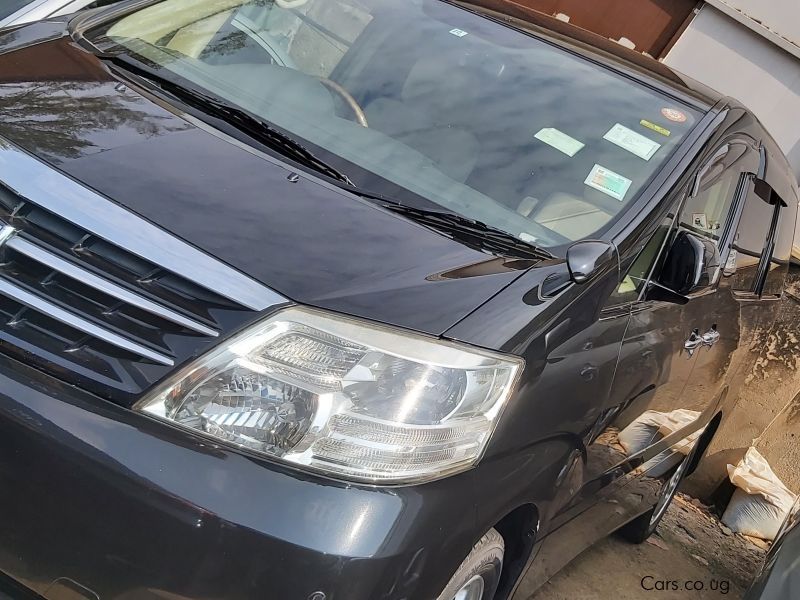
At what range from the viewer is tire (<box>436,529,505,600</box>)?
1979mm

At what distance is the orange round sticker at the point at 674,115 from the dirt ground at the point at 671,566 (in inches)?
71.4

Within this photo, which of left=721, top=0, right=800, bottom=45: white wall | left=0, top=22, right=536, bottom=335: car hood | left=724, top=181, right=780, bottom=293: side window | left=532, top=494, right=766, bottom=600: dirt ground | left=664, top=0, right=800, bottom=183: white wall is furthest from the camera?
left=664, top=0, right=800, bottom=183: white wall

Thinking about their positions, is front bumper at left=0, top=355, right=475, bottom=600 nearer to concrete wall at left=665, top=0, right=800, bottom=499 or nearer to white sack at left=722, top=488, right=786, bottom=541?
white sack at left=722, top=488, right=786, bottom=541

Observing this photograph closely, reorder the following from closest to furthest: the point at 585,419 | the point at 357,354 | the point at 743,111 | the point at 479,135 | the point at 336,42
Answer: the point at 357,354, the point at 585,419, the point at 479,135, the point at 336,42, the point at 743,111

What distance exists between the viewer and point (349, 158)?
2518mm

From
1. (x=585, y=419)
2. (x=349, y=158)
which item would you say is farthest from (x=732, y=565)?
(x=349, y=158)

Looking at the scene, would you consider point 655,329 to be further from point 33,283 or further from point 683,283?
point 33,283

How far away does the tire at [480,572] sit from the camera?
198cm

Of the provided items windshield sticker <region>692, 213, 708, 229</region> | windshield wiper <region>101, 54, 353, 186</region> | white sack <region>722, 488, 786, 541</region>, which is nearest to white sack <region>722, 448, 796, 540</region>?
white sack <region>722, 488, 786, 541</region>

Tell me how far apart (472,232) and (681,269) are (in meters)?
0.67

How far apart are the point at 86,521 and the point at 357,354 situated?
0.59m

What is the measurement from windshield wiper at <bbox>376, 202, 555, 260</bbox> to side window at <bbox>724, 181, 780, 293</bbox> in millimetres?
1211

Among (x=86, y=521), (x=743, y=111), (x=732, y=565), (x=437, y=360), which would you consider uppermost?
(x=743, y=111)

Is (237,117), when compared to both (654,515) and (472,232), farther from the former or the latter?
(654,515)
